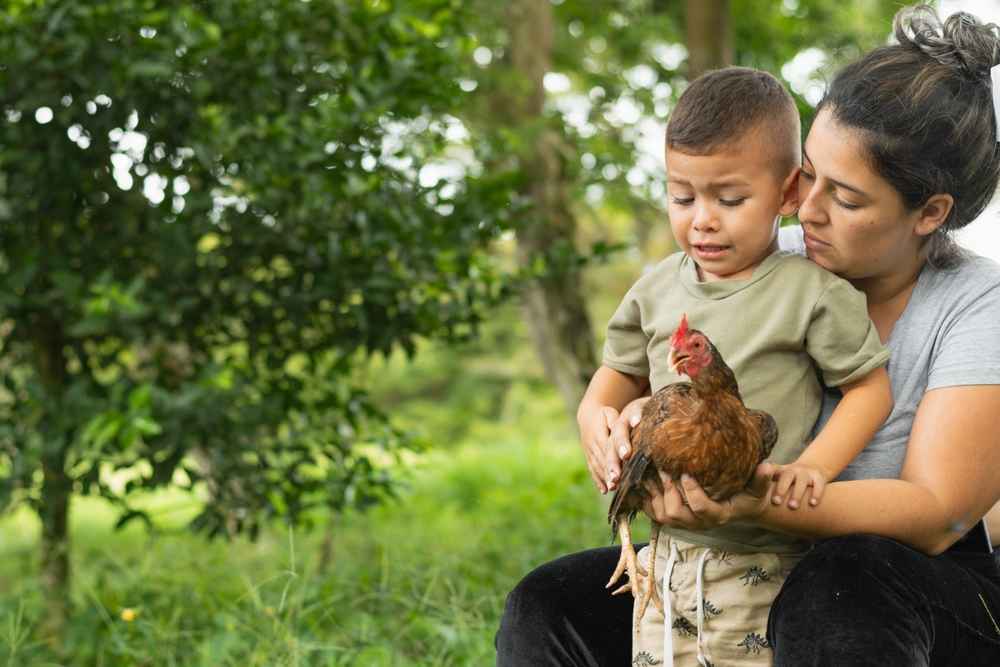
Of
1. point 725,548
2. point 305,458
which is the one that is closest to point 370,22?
point 305,458

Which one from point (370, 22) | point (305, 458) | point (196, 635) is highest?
point (370, 22)

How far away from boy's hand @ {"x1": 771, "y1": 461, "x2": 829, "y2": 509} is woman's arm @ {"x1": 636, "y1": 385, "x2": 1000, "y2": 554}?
0.02 metres

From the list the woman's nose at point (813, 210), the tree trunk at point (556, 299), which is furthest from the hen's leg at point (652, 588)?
the tree trunk at point (556, 299)

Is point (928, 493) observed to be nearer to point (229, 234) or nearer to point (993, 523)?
point (993, 523)

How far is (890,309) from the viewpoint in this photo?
2115 mm

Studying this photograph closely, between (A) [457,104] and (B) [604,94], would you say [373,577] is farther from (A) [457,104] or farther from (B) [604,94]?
(B) [604,94]

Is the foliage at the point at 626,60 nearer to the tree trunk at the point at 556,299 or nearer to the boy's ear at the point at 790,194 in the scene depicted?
the tree trunk at the point at 556,299

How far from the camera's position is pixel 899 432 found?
6.55 ft

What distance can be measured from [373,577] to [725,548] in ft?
7.91

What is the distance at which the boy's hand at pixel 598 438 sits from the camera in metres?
1.93

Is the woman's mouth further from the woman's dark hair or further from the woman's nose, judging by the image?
the woman's dark hair

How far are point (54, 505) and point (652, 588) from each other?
8.48 ft

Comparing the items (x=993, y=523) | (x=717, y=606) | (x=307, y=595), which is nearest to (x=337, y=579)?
(x=307, y=595)

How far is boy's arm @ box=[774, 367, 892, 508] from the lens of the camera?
177 cm
